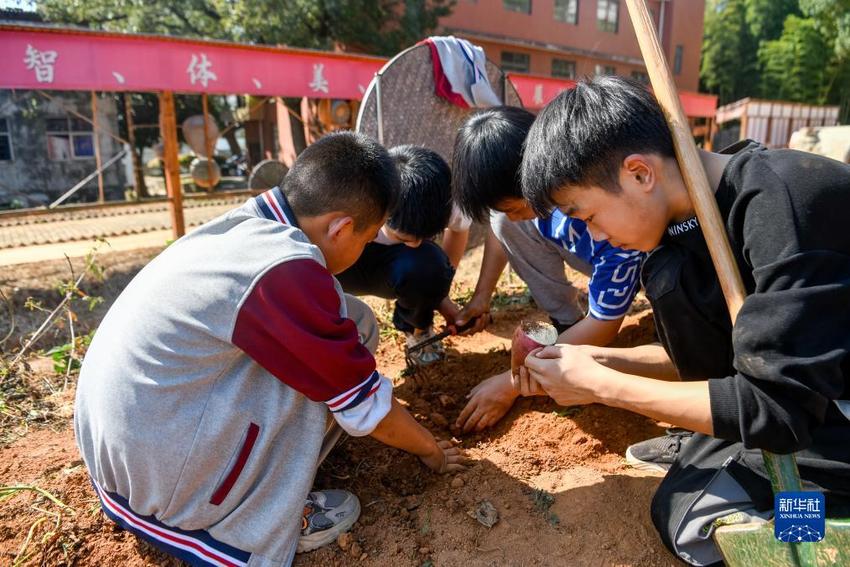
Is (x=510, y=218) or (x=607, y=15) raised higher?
(x=607, y=15)

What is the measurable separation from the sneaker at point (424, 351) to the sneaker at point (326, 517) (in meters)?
0.98

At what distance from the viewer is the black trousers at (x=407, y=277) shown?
9.11 feet

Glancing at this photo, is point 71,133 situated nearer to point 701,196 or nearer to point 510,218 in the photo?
point 510,218

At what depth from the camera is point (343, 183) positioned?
5.39 ft

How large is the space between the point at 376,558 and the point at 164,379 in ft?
2.41

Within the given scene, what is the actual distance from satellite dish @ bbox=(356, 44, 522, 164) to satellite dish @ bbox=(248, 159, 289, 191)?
28.3ft

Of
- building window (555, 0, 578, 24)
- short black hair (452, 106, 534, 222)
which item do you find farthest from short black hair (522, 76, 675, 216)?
building window (555, 0, 578, 24)

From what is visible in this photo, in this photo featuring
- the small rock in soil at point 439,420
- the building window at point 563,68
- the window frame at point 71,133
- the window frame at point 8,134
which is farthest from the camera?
the building window at point 563,68

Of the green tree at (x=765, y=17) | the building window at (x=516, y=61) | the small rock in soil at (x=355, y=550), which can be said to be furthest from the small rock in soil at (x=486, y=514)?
the green tree at (x=765, y=17)

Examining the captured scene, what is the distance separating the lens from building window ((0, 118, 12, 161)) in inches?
604

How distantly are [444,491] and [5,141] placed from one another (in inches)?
701

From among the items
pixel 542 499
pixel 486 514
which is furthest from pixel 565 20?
pixel 486 514

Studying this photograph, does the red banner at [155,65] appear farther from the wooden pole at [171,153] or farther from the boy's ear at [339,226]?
the boy's ear at [339,226]

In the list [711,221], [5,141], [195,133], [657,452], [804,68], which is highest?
[711,221]
